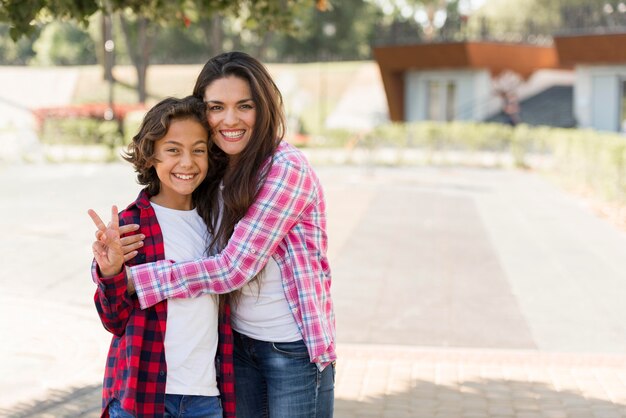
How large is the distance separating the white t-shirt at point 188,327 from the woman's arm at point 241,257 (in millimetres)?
74

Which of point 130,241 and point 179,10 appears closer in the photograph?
point 130,241

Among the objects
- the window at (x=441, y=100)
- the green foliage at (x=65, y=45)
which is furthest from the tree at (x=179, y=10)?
the green foliage at (x=65, y=45)

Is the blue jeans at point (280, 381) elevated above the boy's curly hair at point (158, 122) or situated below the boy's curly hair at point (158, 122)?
below

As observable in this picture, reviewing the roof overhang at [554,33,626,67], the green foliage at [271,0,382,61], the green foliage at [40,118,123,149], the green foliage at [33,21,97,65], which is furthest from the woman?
the green foliage at [33,21,97,65]

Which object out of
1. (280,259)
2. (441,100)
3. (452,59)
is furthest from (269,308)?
(441,100)

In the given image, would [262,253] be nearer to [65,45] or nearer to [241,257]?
[241,257]

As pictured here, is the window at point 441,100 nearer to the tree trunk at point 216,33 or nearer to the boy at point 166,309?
the tree trunk at point 216,33

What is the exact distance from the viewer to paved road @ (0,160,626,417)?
228 inches

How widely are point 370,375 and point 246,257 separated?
3.41 metres

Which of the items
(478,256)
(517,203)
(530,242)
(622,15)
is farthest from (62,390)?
(622,15)

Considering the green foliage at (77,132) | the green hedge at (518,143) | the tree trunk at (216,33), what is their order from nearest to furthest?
the tree trunk at (216,33) < the green hedge at (518,143) < the green foliage at (77,132)

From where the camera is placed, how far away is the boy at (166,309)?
272 cm

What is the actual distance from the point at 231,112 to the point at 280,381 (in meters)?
0.83

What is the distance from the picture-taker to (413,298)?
8.57m
